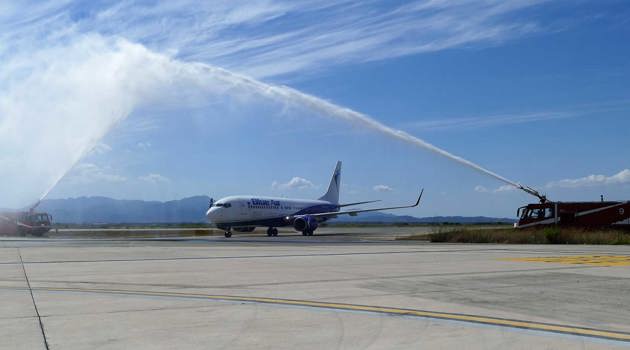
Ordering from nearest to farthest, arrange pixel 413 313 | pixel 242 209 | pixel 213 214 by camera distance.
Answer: pixel 413 313 < pixel 213 214 < pixel 242 209

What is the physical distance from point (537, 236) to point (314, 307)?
97.5ft

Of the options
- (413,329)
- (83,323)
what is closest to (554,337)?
(413,329)

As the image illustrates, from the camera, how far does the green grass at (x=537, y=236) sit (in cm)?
3591

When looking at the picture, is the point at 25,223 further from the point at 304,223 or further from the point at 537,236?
the point at 537,236

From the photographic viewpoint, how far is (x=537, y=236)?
37000 mm

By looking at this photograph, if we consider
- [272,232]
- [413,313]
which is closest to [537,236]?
[413,313]

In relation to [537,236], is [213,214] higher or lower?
higher

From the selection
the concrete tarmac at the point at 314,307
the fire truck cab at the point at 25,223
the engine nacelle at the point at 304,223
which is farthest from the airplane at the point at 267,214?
the concrete tarmac at the point at 314,307

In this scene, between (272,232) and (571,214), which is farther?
(272,232)

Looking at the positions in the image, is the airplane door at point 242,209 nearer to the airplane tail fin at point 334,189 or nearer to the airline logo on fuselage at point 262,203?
the airline logo on fuselage at point 262,203

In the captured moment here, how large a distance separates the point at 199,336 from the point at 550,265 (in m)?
13.8

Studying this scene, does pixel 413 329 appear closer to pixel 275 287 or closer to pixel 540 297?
pixel 540 297

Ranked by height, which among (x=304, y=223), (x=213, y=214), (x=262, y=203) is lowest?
(x=304, y=223)

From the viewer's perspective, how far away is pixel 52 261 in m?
20.3
